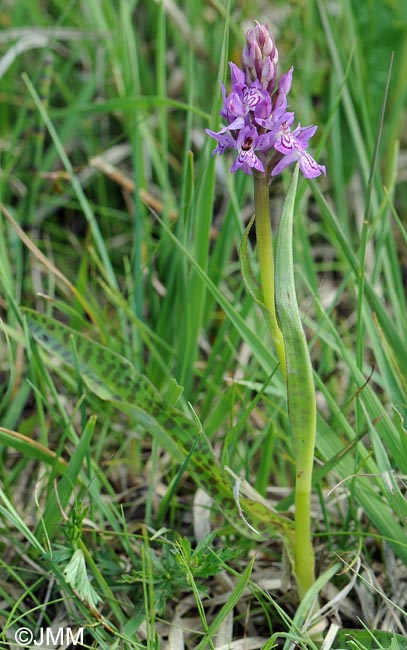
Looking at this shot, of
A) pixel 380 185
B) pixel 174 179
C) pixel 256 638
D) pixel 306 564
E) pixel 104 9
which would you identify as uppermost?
pixel 104 9

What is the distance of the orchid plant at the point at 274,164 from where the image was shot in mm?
1519

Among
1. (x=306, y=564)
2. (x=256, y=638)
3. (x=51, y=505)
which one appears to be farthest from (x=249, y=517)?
(x=51, y=505)

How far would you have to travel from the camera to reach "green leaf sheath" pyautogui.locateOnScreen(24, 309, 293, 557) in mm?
1896

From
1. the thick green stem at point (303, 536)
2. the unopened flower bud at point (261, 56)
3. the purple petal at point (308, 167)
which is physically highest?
the unopened flower bud at point (261, 56)

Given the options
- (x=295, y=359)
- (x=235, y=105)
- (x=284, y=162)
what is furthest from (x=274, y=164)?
(x=295, y=359)

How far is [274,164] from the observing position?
1584mm

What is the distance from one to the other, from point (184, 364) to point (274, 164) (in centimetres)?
84

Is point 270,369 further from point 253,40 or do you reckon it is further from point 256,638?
point 253,40

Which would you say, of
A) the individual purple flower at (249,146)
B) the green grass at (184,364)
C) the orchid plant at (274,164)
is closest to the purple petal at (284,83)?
the orchid plant at (274,164)

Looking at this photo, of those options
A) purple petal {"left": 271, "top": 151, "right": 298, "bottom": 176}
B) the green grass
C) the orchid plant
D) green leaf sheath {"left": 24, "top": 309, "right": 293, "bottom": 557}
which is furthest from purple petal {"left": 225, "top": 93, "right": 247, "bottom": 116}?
green leaf sheath {"left": 24, "top": 309, "right": 293, "bottom": 557}

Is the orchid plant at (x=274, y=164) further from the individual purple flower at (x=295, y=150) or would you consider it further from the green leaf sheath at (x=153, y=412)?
the green leaf sheath at (x=153, y=412)

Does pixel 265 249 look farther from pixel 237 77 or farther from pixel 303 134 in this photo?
pixel 237 77

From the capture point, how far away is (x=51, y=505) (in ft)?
6.40

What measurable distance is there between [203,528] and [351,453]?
465 millimetres
